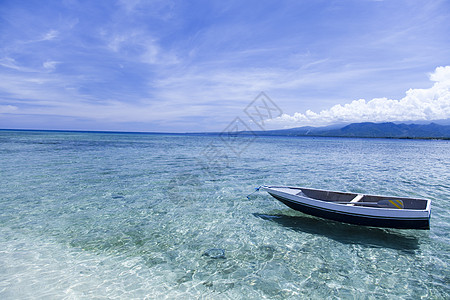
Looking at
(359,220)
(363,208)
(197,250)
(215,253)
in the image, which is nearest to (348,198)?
(359,220)

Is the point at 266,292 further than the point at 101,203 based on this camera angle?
No

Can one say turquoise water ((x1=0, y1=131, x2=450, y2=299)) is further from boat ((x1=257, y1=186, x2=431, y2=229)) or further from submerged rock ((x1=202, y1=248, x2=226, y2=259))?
boat ((x1=257, y1=186, x2=431, y2=229))

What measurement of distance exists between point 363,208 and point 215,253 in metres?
6.93

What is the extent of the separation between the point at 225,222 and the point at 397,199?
28.6ft

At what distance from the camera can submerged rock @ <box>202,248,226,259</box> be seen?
8940mm

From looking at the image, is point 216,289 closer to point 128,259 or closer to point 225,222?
point 128,259

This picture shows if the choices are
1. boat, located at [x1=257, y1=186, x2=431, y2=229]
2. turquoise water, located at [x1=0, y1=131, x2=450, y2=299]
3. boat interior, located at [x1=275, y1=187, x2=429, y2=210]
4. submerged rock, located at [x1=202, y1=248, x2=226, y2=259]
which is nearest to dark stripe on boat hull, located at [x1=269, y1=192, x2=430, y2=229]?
boat, located at [x1=257, y1=186, x2=431, y2=229]

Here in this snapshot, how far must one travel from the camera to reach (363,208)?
10664 mm

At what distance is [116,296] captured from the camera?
6.71m

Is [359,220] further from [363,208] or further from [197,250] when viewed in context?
[197,250]

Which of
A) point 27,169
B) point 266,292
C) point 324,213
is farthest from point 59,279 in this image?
Result: point 27,169

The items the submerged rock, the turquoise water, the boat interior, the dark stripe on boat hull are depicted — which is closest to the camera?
the turquoise water

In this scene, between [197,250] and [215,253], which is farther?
[197,250]

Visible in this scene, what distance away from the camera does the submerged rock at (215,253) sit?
A: 8940mm
